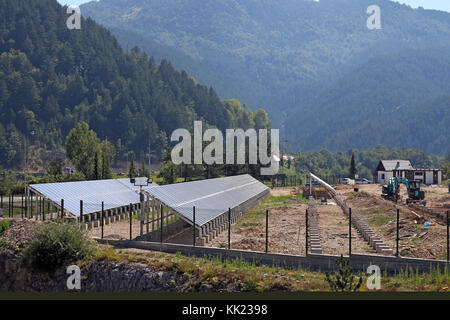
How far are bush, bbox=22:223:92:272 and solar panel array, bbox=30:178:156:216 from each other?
242 inches

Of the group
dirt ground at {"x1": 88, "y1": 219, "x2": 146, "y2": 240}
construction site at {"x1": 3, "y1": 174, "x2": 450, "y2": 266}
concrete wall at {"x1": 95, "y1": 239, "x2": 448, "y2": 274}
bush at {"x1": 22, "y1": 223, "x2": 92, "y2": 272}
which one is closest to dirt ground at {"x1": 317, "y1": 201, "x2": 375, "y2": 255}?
construction site at {"x1": 3, "y1": 174, "x2": 450, "y2": 266}

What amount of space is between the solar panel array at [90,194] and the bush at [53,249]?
6.15 m

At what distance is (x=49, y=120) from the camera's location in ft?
A: 597

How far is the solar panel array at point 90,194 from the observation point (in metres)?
28.9

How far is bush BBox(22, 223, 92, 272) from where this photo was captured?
18234 mm

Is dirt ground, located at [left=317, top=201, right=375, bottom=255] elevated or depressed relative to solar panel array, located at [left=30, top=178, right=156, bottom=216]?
depressed

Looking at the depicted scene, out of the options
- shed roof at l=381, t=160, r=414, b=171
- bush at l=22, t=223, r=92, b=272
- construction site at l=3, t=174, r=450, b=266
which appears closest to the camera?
bush at l=22, t=223, r=92, b=272

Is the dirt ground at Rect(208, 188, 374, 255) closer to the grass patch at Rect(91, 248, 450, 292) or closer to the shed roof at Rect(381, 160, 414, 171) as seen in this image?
the grass patch at Rect(91, 248, 450, 292)

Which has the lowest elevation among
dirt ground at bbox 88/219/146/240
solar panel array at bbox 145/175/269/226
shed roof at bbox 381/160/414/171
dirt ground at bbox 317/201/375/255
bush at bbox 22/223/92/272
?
dirt ground at bbox 317/201/375/255

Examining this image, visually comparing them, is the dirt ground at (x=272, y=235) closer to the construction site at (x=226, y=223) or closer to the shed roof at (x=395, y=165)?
the construction site at (x=226, y=223)

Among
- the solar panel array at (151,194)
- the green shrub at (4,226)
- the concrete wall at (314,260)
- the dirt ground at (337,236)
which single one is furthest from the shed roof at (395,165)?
the green shrub at (4,226)

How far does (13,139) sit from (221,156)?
87740 millimetres
